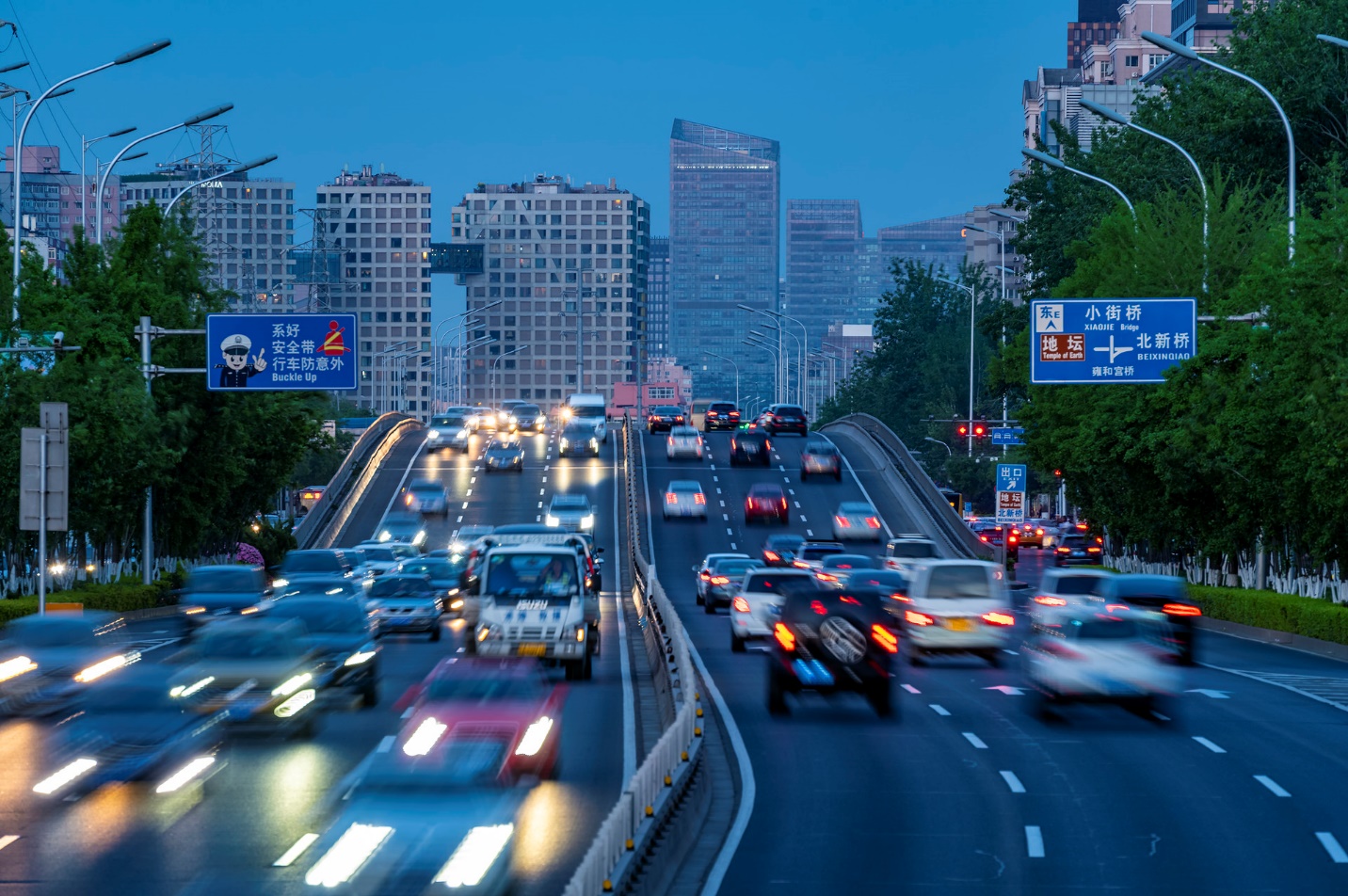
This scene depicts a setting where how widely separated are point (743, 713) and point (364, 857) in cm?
1339

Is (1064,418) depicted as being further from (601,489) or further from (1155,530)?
(601,489)

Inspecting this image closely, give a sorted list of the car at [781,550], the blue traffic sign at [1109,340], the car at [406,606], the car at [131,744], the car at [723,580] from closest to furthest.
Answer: the car at [131,744]
the car at [406,606]
the blue traffic sign at [1109,340]
the car at [723,580]
the car at [781,550]

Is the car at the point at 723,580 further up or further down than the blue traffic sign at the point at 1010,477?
further down

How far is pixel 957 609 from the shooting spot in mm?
33188

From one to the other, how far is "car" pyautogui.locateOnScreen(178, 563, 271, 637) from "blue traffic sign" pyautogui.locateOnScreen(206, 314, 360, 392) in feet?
45.0

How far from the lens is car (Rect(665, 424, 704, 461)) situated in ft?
307

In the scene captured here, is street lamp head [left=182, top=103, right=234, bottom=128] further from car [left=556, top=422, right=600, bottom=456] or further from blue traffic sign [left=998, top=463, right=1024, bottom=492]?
car [left=556, top=422, right=600, bottom=456]

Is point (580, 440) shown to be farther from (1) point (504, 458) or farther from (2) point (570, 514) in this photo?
(2) point (570, 514)

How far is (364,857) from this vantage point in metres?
13.6

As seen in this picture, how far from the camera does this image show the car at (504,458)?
90000 mm

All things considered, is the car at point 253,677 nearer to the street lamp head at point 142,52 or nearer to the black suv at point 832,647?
the black suv at point 832,647

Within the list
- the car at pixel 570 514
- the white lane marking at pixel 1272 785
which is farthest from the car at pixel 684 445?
the white lane marking at pixel 1272 785

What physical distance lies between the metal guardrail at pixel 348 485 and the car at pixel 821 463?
2000 cm

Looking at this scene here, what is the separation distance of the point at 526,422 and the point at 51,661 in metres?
88.7
